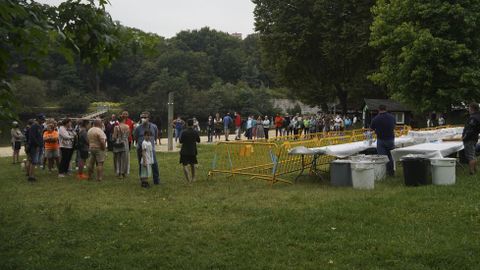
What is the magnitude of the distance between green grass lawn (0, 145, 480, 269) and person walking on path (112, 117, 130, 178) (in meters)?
2.46

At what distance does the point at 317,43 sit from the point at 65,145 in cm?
3219

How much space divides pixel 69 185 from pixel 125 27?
831 cm

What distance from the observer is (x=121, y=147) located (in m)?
14.7

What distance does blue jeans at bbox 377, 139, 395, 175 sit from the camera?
13.7 m

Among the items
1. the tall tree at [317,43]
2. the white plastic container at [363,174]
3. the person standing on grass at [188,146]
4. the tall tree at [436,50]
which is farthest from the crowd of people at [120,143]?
the tall tree at [317,43]

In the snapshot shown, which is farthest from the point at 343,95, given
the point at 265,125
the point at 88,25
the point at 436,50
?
the point at 88,25

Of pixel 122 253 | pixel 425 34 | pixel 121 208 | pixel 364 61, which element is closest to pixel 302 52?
pixel 364 61

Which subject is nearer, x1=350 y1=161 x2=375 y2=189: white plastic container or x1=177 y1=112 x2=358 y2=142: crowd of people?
x1=350 y1=161 x2=375 y2=189: white plastic container

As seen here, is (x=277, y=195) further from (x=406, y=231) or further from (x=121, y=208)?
(x=406, y=231)

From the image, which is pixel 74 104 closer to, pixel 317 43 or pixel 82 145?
pixel 317 43

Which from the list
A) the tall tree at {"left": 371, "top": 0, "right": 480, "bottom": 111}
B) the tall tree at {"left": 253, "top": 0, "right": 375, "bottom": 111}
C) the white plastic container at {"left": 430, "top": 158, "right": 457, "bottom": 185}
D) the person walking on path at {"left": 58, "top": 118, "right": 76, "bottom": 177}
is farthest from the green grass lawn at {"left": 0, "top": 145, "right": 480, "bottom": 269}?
the tall tree at {"left": 253, "top": 0, "right": 375, "bottom": 111}

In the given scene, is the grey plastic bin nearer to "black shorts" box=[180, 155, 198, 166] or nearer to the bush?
"black shorts" box=[180, 155, 198, 166]

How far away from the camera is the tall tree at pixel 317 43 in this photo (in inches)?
1607

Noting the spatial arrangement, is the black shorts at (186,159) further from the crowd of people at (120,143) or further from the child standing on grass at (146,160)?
the child standing on grass at (146,160)
